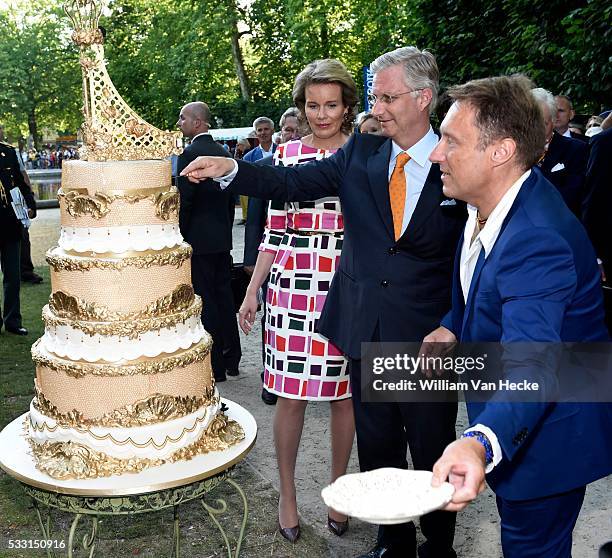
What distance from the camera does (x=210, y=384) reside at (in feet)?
11.5

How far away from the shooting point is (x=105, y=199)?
A: 10.0 feet

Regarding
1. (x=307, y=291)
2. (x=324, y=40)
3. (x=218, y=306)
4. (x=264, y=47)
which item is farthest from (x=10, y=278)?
(x=264, y=47)

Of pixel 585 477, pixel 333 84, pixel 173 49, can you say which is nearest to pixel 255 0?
pixel 173 49

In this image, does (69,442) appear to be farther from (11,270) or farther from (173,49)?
(173,49)

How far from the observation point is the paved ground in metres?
4.23

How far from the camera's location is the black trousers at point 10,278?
9.21 m

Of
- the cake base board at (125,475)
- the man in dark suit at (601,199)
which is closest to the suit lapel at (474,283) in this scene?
the cake base board at (125,475)

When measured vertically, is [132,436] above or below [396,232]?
below

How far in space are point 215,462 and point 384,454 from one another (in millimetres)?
1020

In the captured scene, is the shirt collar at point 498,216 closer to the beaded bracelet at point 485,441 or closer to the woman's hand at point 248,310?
the beaded bracelet at point 485,441

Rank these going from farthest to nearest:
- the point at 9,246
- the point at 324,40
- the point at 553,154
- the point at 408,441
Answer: the point at 324,40, the point at 9,246, the point at 553,154, the point at 408,441

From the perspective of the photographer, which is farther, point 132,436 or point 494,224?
point 132,436

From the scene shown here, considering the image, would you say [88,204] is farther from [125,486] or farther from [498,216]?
[498,216]

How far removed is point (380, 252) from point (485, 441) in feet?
5.50
